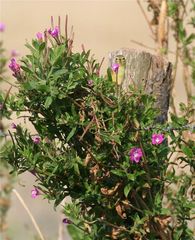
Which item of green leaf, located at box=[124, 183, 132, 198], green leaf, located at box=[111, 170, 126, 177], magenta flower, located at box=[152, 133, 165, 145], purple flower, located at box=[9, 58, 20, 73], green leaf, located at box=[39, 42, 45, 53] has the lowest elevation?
green leaf, located at box=[124, 183, 132, 198]

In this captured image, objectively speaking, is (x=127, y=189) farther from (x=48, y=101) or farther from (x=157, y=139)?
(x=48, y=101)

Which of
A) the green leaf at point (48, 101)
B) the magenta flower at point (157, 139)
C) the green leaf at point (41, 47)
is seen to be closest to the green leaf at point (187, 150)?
the magenta flower at point (157, 139)


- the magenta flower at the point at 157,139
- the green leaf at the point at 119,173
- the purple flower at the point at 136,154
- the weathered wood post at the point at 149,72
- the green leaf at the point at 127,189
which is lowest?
the green leaf at the point at 127,189

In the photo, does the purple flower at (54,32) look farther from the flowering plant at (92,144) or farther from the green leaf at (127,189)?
the green leaf at (127,189)

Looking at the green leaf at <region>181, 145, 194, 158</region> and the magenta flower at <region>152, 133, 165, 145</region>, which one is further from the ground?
the magenta flower at <region>152, 133, 165, 145</region>

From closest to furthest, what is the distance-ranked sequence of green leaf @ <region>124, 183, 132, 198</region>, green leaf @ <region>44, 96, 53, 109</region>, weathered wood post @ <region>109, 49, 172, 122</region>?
green leaf @ <region>44, 96, 53, 109</region>
green leaf @ <region>124, 183, 132, 198</region>
weathered wood post @ <region>109, 49, 172, 122</region>

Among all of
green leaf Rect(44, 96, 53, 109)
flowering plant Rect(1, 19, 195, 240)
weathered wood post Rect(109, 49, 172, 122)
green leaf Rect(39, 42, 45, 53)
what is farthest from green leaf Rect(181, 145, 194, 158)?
green leaf Rect(39, 42, 45, 53)

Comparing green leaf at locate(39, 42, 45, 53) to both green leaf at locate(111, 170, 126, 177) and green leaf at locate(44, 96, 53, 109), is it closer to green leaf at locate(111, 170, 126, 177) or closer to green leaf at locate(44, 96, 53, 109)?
green leaf at locate(44, 96, 53, 109)

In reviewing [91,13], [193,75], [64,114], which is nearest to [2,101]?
[64,114]
